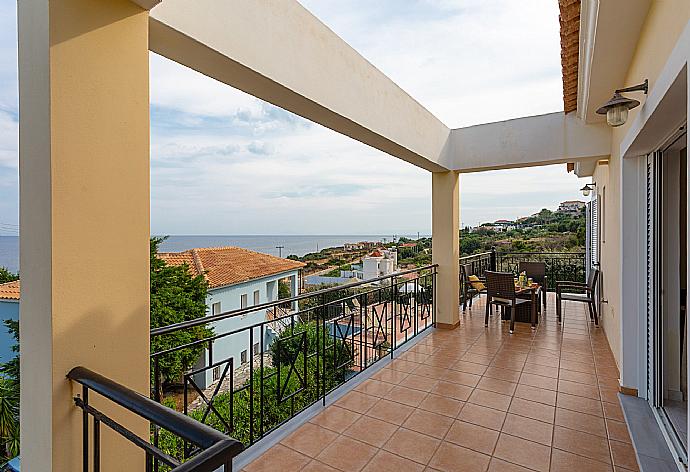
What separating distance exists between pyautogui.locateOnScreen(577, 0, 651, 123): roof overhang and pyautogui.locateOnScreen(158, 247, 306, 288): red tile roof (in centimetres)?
1290

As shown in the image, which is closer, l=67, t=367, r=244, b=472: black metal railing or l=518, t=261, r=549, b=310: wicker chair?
l=67, t=367, r=244, b=472: black metal railing

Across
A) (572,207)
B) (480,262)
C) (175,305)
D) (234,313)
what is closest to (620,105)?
(234,313)

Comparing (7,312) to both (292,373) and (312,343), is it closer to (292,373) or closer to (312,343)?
(292,373)

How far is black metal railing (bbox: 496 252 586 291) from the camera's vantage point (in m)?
8.72

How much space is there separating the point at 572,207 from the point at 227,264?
1339 cm

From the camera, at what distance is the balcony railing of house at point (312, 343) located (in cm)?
215

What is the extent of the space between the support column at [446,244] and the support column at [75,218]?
4.58 m

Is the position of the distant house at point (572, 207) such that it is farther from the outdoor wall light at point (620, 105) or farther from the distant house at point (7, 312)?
the distant house at point (7, 312)

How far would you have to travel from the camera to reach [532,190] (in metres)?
11.6

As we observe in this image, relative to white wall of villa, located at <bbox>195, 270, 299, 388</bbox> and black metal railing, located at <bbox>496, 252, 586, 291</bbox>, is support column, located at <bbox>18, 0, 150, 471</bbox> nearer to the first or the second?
black metal railing, located at <bbox>496, 252, 586, 291</bbox>

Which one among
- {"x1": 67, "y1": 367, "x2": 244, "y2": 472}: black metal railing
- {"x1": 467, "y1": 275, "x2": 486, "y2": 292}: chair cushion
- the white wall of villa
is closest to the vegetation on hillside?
{"x1": 467, "y1": 275, "x2": 486, "y2": 292}: chair cushion

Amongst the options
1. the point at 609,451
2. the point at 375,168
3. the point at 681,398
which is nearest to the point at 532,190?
the point at 375,168

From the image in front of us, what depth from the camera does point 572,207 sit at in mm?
10703

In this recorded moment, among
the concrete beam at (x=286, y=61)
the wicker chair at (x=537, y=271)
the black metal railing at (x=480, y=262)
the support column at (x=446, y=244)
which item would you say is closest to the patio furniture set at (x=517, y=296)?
the wicker chair at (x=537, y=271)
